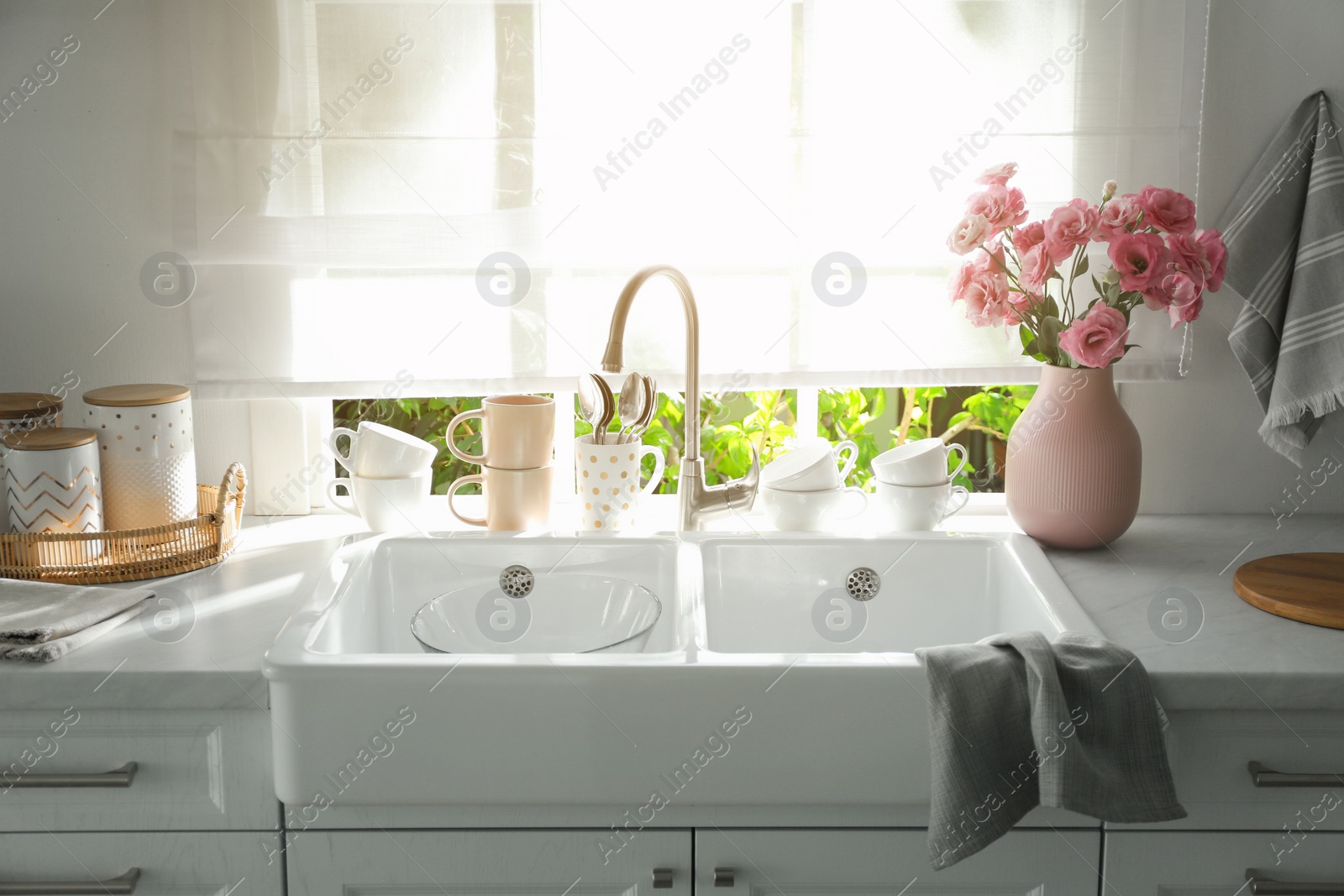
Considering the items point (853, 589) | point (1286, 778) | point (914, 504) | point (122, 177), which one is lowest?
point (1286, 778)

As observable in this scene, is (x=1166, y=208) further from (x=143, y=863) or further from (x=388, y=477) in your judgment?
(x=143, y=863)

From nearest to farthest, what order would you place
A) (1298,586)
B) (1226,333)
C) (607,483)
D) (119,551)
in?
(1298,586) → (119,551) → (607,483) → (1226,333)

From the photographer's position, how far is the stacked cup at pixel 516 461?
149 cm

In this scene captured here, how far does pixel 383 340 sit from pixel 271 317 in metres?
0.16

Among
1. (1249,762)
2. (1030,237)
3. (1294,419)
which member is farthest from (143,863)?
(1294,419)

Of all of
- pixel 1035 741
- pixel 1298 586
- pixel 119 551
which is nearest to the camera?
pixel 1035 741

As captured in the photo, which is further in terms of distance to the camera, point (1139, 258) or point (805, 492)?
point (805, 492)

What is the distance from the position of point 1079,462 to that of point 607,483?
623 millimetres

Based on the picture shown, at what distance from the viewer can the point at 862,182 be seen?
5.07 ft

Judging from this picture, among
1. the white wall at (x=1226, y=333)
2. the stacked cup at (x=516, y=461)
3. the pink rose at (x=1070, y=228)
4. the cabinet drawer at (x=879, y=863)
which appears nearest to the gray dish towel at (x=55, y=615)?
the stacked cup at (x=516, y=461)

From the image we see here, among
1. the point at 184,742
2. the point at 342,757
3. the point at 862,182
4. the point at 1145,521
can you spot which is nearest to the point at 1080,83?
the point at 862,182

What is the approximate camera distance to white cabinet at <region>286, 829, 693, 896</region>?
3.63ft

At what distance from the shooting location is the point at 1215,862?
1128mm

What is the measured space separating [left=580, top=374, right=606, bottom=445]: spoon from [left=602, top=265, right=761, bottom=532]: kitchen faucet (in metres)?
0.04
